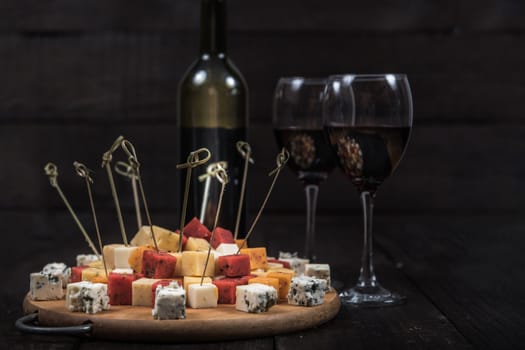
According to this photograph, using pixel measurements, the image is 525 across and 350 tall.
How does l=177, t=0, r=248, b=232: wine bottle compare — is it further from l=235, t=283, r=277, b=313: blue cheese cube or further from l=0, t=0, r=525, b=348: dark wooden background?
l=0, t=0, r=525, b=348: dark wooden background

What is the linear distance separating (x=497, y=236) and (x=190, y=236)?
2.66ft

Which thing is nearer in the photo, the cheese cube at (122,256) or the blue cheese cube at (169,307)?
the blue cheese cube at (169,307)

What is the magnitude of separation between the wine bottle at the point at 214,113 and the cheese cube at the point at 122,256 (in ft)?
0.96

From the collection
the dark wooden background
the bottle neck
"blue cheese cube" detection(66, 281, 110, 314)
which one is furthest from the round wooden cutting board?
the dark wooden background

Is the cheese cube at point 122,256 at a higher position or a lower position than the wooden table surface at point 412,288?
higher

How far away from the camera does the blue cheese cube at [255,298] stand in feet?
2.89

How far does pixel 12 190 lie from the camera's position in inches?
94.9

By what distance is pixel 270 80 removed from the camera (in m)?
2.32

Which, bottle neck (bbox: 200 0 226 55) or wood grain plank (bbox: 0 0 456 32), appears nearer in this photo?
bottle neck (bbox: 200 0 226 55)

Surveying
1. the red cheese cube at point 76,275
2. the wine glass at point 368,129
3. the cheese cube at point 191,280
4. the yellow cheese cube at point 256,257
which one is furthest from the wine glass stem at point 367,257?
the red cheese cube at point 76,275

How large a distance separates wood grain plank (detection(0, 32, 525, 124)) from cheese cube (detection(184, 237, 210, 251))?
1.29m

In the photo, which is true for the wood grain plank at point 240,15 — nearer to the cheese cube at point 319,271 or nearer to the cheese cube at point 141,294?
the cheese cube at point 319,271

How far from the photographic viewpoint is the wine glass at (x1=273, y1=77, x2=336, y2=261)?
4.15ft

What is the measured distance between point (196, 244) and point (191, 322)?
0.21 metres
